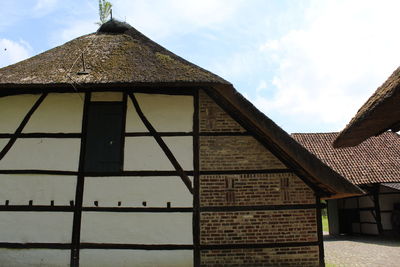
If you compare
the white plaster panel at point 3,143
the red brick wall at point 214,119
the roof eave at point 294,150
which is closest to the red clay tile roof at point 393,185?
the roof eave at point 294,150

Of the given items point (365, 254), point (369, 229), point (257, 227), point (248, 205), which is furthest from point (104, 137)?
point (369, 229)

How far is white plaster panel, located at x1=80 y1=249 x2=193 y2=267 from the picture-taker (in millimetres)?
6277

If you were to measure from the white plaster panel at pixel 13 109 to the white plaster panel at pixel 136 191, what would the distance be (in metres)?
1.87

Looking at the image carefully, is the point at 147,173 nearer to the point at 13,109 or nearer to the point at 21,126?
the point at 21,126

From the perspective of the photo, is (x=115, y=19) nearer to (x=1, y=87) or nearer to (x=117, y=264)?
(x=1, y=87)

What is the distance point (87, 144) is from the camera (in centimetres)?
678

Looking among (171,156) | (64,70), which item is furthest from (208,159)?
(64,70)

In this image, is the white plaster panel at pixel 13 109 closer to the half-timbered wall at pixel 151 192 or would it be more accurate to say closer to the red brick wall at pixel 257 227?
the half-timbered wall at pixel 151 192

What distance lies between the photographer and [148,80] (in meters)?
6.32

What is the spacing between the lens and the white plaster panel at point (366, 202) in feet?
52.2

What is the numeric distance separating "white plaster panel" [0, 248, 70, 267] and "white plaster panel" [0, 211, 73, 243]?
0.57ft

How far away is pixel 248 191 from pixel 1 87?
490 cm

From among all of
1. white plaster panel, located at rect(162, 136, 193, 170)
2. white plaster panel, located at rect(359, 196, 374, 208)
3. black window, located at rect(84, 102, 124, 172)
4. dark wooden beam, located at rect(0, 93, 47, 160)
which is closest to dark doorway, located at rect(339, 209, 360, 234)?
white plaster panel, located at rect(359, 196, 374, 208)

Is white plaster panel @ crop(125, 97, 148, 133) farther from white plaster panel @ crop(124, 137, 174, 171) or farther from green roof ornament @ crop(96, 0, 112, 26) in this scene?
green roof ornament @ crop(96, 0, 112, 26)
